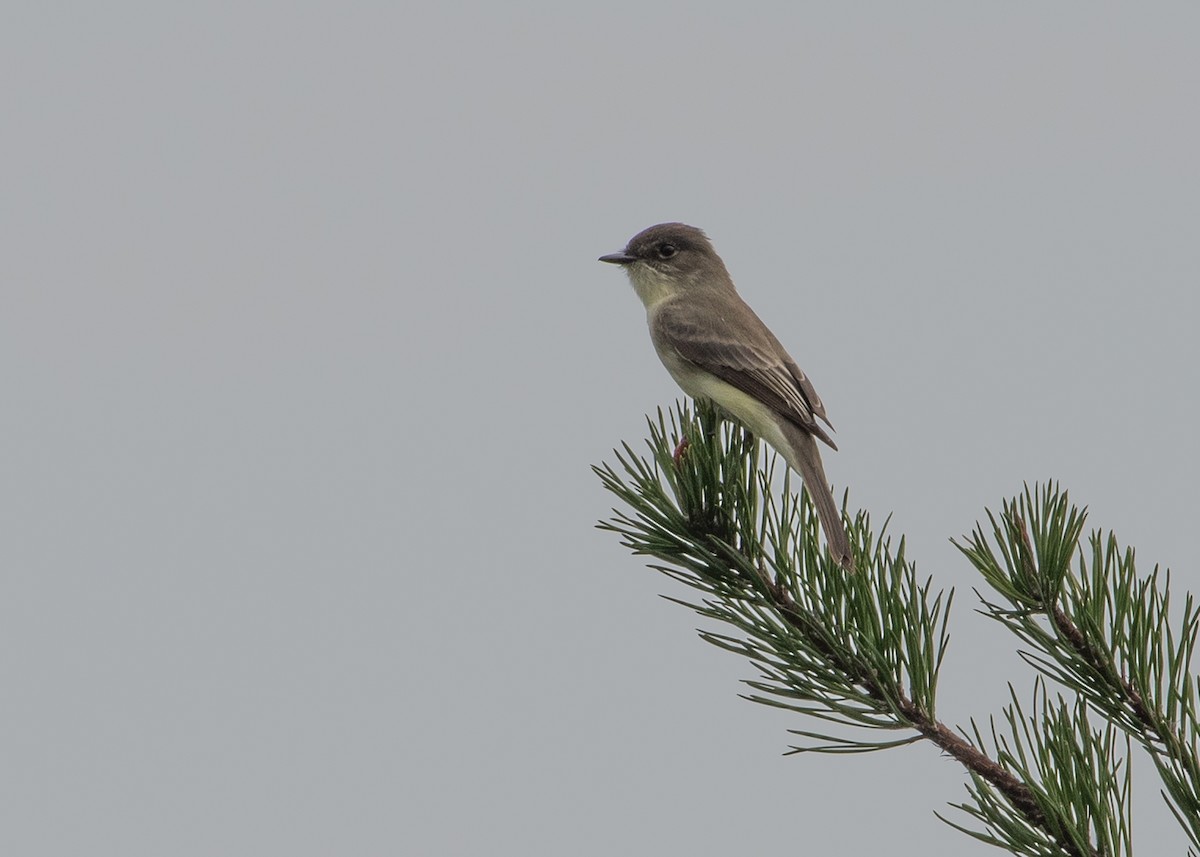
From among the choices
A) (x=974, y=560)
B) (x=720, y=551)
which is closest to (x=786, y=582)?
(x=720, y=551)

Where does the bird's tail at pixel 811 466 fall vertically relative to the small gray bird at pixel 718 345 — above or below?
below

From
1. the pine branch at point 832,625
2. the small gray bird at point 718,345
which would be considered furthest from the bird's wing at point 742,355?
the pine branch at point 832,625

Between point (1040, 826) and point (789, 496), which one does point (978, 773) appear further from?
point (789, 496)

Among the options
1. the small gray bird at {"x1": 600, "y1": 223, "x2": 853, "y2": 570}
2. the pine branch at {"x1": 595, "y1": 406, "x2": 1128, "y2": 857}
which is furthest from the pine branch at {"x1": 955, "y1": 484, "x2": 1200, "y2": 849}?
the small gray bird at {"x1": 600, "y1": 223, "x2": 853, "y2": 570}

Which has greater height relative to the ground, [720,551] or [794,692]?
[720,551]


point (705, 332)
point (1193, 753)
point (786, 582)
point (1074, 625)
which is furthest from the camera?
point (705, 332)

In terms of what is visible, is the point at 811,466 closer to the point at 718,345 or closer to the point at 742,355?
the point at 742,355

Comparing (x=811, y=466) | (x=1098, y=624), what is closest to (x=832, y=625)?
(x=1098, y=624)

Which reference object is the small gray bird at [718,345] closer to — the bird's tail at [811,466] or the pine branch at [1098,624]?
the bird's tail at [811,466]
